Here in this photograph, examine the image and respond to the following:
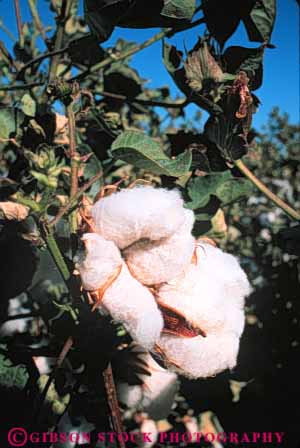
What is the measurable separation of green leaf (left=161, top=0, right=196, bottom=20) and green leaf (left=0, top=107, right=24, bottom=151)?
413mm

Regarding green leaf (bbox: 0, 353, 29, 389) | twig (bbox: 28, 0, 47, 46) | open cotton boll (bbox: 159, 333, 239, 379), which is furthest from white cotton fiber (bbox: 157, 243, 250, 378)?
twig (bbox: 28, 0, 47, 46)

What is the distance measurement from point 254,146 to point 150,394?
0.54 metres

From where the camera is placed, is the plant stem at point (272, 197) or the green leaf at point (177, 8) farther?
the plant stem at point (272, 197)

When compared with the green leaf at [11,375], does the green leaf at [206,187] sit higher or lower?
higher

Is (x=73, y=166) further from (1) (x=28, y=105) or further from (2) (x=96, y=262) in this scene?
(1) (x=28, y=105)

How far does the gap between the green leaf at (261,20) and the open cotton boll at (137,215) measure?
1.04 feet

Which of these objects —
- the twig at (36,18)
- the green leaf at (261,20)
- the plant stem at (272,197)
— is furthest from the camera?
the twig at (36,18)

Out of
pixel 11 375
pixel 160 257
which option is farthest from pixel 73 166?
pixel 11 375

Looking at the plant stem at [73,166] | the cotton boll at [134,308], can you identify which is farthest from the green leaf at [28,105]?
the cotton boll at [134,308]

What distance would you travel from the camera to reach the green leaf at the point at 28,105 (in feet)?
2.90

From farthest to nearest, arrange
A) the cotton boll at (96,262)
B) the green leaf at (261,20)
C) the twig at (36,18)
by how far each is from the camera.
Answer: the twig at (36,18)
the green leaf at (261,20)
the cotton boll at (96,262)

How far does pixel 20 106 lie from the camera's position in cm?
90

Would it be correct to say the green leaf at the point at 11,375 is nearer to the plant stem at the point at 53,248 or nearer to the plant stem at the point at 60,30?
the plant stem at the point at 53,248

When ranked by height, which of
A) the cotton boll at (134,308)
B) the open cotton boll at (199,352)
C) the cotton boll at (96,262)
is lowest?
the open cotton boll at (199,352)
